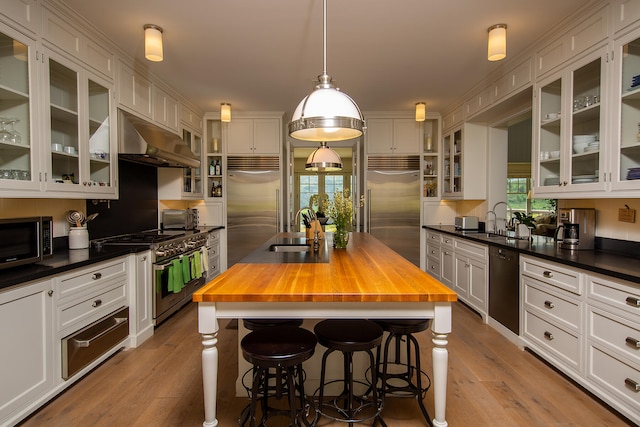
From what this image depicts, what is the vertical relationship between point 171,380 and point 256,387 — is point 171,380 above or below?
below

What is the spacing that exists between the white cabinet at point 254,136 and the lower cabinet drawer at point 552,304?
13.3ft

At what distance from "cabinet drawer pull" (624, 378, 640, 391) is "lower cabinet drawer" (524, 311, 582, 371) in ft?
1.19

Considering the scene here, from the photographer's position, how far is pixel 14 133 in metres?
2.26

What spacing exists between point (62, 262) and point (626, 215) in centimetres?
408

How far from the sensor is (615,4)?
2369 mm

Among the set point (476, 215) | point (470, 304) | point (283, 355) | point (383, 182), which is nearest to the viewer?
point (283, 355)

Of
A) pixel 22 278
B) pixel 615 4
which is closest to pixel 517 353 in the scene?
pixel 615 4

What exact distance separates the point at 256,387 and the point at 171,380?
47.2 inches

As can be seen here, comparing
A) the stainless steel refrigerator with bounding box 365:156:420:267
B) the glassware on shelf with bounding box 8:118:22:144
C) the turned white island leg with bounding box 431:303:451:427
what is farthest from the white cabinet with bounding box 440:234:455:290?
the glassware on shelf with bounding box 8:118:22:144

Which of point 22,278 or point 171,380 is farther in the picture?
point 171,380

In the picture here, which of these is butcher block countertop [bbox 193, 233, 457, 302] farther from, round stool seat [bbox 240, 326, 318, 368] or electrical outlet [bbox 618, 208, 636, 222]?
electrical outlet [bbox 618, 208, 636, 222]

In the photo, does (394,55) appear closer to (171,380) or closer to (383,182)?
(383,182)

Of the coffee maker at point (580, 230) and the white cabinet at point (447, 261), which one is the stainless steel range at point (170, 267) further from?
the coffee maker at point (580, 230)

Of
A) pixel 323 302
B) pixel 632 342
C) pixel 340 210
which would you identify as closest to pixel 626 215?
pixel 632 342
